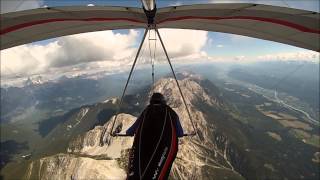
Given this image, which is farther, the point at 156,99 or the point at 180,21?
the point at 180,21

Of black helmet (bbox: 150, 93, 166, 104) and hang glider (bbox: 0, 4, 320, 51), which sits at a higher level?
hang glider (bbox: 0, 4, 320, 51)

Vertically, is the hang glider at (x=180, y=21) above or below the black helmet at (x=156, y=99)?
above

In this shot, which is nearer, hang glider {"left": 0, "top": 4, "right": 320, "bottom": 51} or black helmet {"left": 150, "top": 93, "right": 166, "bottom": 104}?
hang glider {"left": 0, "top": 4, "right": 320, "bottom": 51}

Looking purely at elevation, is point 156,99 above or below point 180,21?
below

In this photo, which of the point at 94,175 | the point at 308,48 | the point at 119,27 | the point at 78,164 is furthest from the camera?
→ the point at 78,164

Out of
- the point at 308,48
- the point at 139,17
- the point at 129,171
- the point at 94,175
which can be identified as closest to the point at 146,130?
the point at 129,171

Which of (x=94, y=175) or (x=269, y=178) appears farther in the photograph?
(x=269, y=178)

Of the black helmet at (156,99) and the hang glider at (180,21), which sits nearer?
the hang glider at (180,21)

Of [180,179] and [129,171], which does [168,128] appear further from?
[180,179]
